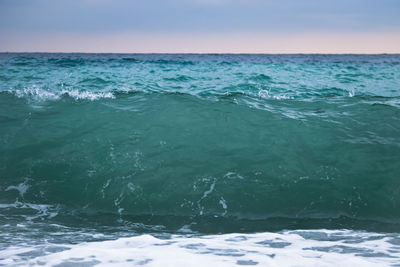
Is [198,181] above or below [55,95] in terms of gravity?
below

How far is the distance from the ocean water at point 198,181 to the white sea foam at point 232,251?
17mm

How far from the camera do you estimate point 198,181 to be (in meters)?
4.93

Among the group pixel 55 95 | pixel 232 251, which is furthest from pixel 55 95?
pixel 232 251

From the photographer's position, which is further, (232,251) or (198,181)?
(198,181)

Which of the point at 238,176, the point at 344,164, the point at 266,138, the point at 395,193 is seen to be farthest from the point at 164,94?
the point at 395,193

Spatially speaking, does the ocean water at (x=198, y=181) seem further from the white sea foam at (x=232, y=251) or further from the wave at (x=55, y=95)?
the wave at (x=55, y=95)

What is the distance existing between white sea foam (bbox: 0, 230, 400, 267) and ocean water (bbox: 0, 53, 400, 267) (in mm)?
17

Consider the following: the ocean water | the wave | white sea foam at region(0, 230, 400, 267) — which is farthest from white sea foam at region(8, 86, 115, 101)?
white sea foam at region(0, 230, 400, 267)

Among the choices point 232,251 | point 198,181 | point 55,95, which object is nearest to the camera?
point 232,251

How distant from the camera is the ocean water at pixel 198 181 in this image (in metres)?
2.93

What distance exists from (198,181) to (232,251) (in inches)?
82.0

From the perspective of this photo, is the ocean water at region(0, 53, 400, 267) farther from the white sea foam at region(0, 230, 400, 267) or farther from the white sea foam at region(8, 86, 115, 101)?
the white sea foam at region(8, 86, 115, 101)

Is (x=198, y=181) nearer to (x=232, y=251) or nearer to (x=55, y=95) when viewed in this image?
Answer: (x=232, y=251)

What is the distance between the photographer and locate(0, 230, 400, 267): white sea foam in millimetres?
2584
